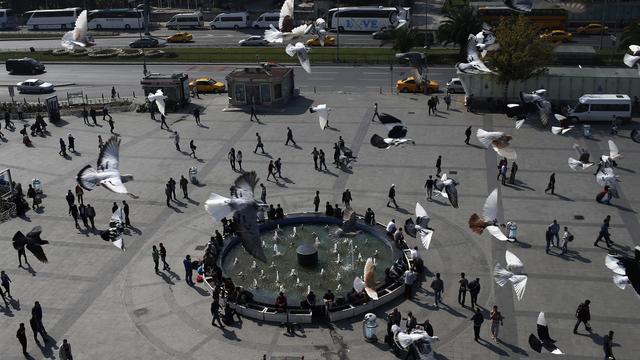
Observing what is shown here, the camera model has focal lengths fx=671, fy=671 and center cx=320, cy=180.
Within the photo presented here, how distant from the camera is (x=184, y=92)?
50500 millimetres

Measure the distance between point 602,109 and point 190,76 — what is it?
3564 cm

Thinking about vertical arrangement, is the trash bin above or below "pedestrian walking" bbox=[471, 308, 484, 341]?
above

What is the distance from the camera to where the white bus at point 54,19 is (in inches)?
3637

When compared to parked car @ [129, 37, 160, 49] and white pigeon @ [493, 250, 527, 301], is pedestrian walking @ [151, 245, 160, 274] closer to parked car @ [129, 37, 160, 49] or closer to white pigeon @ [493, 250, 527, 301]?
white pigeon @ [493, 250, 527, 301]

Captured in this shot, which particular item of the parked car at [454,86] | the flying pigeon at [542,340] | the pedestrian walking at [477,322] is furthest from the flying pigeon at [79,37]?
the parked car at [454,86]

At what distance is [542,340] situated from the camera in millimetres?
19266

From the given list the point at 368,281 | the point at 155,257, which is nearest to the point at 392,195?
the point at 368,281

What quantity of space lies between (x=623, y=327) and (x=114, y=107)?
1557 inches

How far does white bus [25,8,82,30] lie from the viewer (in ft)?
303

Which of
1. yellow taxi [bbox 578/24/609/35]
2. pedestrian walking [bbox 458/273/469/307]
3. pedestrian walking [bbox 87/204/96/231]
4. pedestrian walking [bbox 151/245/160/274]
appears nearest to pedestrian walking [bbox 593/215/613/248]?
pedestrian walking [bbox 458/273/469/307]

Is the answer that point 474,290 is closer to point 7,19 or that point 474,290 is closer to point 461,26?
point 461,26

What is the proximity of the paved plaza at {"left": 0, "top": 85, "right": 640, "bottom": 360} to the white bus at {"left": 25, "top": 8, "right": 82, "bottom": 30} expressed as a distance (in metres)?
49.1

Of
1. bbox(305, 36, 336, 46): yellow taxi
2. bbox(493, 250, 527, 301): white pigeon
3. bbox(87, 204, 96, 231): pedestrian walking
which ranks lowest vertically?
bbox(87, 204, 96, 231): pedestrian walking

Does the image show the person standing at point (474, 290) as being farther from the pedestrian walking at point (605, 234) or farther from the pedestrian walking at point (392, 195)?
the pedestrian walking at point (392, 195)
